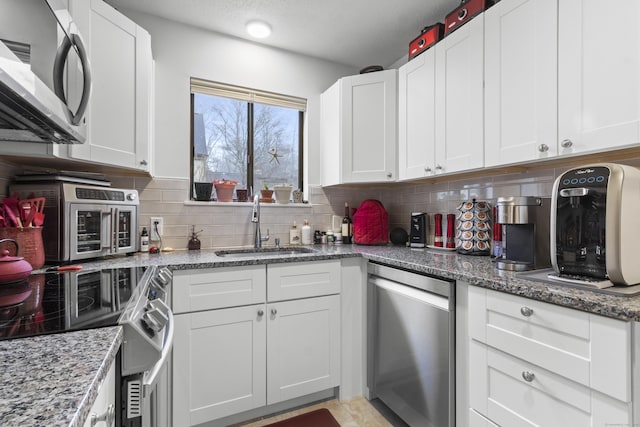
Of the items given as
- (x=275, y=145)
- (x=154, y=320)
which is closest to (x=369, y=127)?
(x=275, y=145)

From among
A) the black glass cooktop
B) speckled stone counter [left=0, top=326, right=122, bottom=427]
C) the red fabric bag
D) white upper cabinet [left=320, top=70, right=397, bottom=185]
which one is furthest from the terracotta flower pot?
speckled stone counter [left=0, top=326, right=122, bottom=427]

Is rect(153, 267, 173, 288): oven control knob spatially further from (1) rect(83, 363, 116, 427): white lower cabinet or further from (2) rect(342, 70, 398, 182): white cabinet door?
(2) rect(342, 70, 398, 182): white cabinet door

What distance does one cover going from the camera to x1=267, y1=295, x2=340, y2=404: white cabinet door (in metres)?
1.78

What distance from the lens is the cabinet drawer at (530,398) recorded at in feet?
2.99

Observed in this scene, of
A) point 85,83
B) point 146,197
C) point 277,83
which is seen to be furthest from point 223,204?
point 85,83

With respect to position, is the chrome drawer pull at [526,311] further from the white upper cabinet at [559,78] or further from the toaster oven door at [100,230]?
the toaster oven door at [100,230]

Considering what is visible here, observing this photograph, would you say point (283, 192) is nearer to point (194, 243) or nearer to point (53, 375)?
point (194, 243)

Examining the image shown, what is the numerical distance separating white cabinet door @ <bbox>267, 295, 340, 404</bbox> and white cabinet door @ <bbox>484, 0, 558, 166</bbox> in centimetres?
128

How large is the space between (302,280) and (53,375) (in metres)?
1.41

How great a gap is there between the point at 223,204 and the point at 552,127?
201 cm

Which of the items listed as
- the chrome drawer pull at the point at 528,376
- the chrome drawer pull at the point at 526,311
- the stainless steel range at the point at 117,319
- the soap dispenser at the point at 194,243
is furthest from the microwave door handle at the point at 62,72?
the chrome drawer pull at the point at 528,376

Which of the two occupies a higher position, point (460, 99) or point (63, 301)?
point (460, 99)

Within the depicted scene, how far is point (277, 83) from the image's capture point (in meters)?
2.54

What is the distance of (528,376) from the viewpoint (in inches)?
42.8
